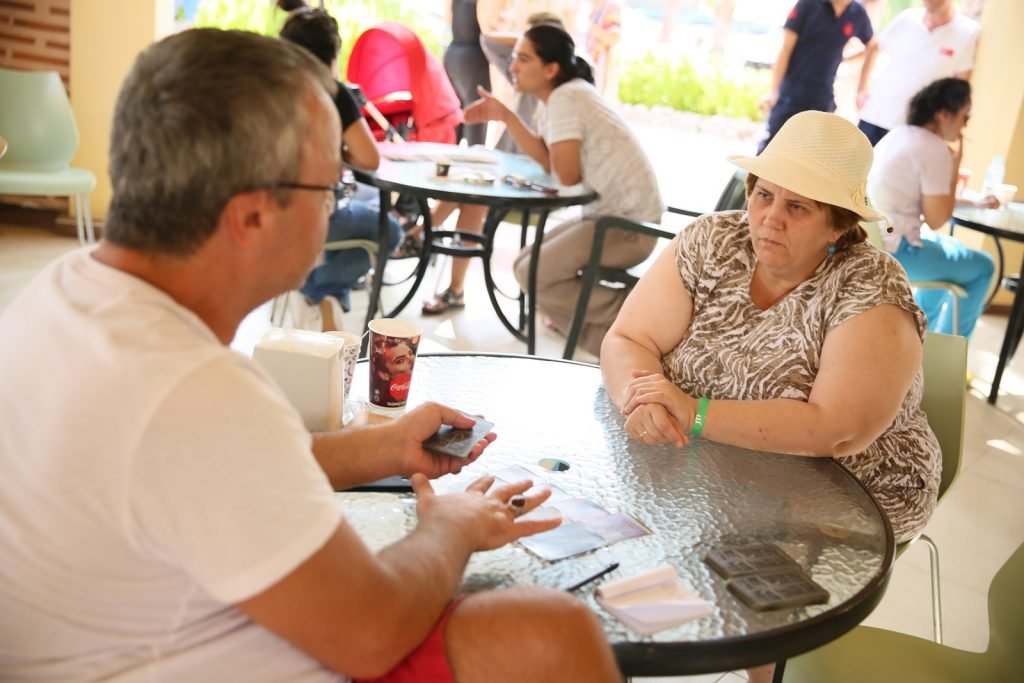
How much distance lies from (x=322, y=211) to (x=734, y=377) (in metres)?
1.04

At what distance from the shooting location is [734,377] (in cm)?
184

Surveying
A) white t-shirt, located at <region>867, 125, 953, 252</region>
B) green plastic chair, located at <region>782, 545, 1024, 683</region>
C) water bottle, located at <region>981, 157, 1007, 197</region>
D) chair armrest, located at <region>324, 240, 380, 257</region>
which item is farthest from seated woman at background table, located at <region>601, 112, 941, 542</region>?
water bottle, located at <region>981, 157, 1007, 197</region>

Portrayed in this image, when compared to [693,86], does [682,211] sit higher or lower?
lower

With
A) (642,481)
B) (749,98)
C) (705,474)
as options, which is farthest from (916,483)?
(749,98)

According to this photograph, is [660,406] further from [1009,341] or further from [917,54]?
[917,54]

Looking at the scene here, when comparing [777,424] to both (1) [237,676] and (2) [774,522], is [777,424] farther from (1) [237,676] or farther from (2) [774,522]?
(1) [237,676]

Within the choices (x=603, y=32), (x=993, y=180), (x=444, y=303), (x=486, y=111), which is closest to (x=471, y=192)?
(x=486, y=111)

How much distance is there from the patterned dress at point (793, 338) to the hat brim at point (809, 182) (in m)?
0.09

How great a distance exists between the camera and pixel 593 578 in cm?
118

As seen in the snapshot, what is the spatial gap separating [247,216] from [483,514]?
470mm

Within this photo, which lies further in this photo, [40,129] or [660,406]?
[40,129]

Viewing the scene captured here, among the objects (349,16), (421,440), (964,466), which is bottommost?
(964,466)

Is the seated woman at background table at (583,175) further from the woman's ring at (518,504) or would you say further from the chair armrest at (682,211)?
the woman's ring at (518,504)

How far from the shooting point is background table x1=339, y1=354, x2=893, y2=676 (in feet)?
3.66
